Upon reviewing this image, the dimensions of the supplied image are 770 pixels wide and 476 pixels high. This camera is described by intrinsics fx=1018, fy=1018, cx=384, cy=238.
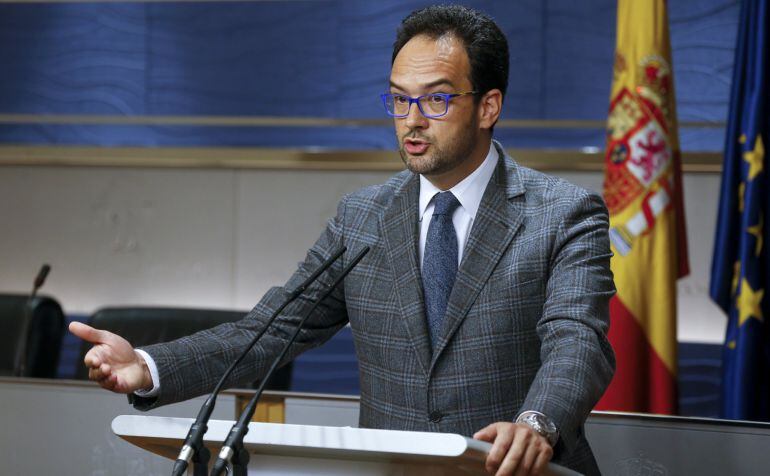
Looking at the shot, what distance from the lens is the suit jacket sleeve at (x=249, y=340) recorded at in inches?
70.9

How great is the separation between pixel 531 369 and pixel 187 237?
3.76 m

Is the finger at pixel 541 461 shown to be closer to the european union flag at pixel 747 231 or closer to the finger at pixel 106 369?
the finger at pixel 106 369

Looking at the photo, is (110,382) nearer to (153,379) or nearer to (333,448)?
(153,379)

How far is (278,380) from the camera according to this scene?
3.12m

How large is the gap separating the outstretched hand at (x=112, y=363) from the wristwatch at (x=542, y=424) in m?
0.65

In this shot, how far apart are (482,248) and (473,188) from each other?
0.14m

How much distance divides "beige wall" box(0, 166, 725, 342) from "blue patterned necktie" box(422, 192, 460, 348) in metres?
3.12

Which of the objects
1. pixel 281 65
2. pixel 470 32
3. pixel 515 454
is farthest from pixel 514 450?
pixel 281 65

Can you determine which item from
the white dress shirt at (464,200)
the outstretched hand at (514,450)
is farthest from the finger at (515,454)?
the white dress shirt at (464,200)

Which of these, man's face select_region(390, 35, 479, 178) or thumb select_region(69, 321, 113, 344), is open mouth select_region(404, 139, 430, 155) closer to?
man's face select_region(390, 35, 479, 178)

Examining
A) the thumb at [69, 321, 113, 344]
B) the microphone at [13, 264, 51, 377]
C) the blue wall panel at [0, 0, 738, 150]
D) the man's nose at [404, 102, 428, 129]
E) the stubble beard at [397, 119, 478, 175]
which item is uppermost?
the blue wall panel at [0, 0, 738, 150]

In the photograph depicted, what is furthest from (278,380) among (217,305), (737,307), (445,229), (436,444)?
(217,305)

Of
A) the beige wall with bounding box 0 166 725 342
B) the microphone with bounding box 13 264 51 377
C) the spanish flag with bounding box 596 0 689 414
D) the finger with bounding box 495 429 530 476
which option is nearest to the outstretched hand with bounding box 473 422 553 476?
the finger with bounding box 495 429 530 476

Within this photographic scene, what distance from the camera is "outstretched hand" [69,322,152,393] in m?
1.66
